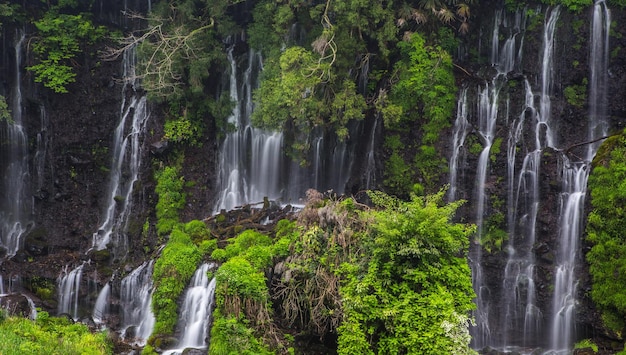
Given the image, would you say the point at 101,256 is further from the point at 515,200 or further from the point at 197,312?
the point at 515,200

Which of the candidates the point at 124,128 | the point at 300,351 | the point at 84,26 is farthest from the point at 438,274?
the point at 84,26

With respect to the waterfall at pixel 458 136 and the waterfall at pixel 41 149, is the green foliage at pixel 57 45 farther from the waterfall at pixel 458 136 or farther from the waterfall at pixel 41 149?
the waterfall at pixel 458 136

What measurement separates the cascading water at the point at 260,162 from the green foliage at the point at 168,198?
143cm

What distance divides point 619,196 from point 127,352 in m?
13.1

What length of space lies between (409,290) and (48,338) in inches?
315

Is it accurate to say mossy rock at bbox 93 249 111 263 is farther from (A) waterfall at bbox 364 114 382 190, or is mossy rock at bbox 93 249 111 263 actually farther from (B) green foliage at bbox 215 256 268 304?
(A) waterfall at bbox 364 114 382 190

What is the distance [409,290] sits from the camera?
11.4 meters

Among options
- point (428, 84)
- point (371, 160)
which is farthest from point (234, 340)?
point (428, 84)

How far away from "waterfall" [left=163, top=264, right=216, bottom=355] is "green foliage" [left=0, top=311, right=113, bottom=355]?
1.82 m

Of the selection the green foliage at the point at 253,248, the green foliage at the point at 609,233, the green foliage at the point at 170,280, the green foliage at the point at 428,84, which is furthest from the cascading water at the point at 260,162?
the green foliage at the point at 609,233

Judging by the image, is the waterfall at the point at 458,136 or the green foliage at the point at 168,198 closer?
the waterfall at the point at 458,136

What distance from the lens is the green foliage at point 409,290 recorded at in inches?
438

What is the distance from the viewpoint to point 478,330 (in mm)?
16906

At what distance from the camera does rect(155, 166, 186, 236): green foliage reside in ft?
67.1
